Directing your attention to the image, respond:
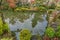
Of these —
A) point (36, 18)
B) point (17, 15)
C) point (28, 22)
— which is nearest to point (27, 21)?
point (28, 22)

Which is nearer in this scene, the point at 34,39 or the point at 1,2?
the point at 34,39

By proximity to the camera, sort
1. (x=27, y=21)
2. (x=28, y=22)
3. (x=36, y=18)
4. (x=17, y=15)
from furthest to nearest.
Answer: (x=17, y=15) → (x=36, y=18) → (x=27, y=21) → (x=28, y=22)

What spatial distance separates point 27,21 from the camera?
1066cm

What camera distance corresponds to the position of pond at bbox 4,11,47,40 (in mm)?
9153

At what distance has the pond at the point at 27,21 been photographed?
915 cm

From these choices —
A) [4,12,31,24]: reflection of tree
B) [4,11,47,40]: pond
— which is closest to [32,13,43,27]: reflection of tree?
[4,11,47,40]: pond

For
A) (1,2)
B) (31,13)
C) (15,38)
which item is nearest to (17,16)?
(31,13)

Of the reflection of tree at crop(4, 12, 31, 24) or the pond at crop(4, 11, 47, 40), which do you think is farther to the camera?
the reflection of tree at crop(4, 12, 31, 24)

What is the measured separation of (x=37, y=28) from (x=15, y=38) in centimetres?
194

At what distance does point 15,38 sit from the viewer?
769 cm

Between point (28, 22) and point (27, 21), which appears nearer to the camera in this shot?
point (28, 22)

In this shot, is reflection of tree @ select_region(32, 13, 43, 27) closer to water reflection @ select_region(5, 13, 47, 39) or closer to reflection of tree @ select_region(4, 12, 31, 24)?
water reflection @ select_region(5, 13, 47, 39)

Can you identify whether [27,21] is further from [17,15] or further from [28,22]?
[17,15]

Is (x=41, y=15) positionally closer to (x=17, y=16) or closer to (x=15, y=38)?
(x=17, y=16)
